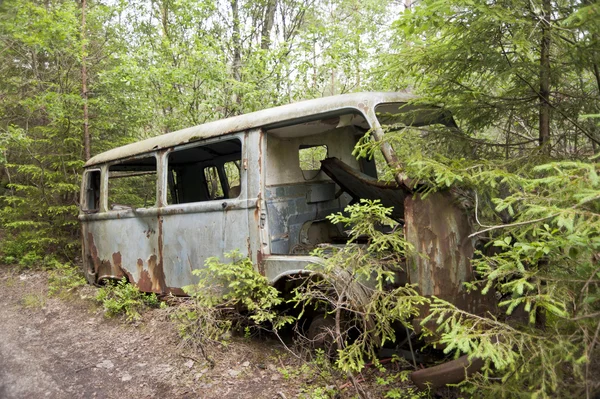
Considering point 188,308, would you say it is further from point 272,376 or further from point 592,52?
point 592,52

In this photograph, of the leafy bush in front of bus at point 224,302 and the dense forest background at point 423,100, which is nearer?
the dense forest background at point 423,100

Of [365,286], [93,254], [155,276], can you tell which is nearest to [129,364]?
[155,276]

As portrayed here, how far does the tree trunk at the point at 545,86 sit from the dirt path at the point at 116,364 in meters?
2.96

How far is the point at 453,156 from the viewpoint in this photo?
3.60 m

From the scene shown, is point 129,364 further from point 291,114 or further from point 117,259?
point 291,114

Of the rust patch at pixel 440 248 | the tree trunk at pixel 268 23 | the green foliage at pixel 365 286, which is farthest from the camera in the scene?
the tree trunk at pixel 268 23

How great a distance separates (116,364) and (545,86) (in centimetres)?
496

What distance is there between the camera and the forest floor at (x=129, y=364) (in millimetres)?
3637

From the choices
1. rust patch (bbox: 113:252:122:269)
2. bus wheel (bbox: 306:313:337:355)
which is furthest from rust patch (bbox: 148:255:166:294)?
bus wheel (bbox: 306:313:337:355)

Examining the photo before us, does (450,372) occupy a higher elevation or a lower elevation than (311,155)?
lower

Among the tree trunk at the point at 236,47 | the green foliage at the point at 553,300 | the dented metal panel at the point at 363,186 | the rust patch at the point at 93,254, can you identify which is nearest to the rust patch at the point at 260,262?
the dented metal panel at the point at 363,186

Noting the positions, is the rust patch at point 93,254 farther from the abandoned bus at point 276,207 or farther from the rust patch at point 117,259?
the rust patch at point 117,259

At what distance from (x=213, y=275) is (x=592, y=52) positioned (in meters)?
3.84

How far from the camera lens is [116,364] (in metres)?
4.31
